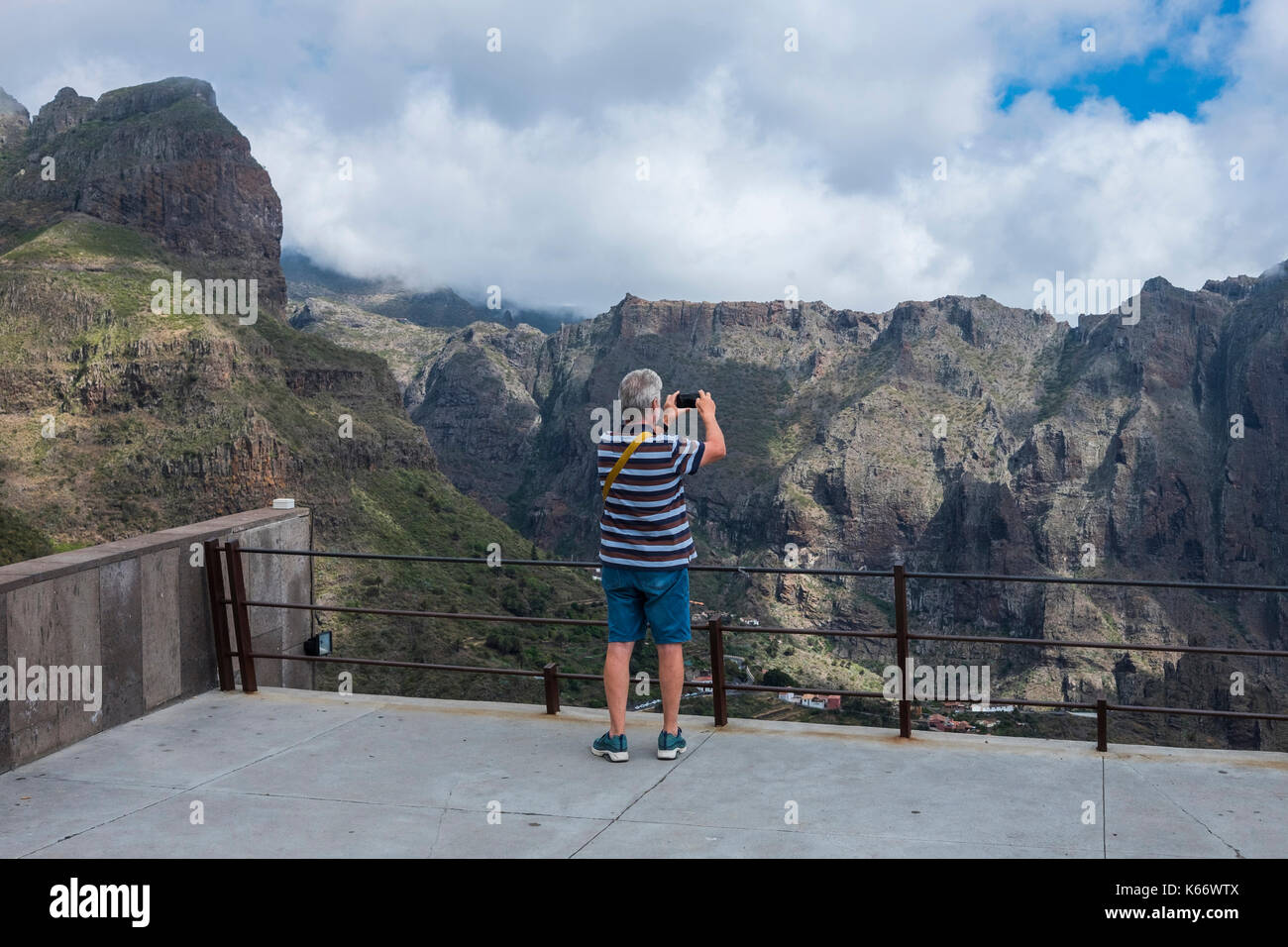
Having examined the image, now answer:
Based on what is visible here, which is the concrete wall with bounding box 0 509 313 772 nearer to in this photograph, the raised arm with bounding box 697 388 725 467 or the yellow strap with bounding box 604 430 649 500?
the yellow strap with bounding box 604 430 649 500

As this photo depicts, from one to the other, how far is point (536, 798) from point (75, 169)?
101103 mm

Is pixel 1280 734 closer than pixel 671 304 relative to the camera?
Yes

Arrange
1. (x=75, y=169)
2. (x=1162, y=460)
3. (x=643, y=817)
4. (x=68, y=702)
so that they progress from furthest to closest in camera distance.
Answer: (x=1162, y=460) → (x=75, y=169) → (x=68, y=702) → (x=643, y=817)

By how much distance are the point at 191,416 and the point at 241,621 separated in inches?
2528

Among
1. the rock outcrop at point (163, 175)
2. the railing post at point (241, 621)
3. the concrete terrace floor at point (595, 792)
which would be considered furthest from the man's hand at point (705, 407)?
the rock outcrop at point (163, 175)

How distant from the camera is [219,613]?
7648 millimetres

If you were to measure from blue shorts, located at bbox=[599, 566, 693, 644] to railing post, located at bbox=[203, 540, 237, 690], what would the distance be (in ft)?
10.3

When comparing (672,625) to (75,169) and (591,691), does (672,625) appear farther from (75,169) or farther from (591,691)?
(75,169)

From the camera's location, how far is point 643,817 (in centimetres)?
511

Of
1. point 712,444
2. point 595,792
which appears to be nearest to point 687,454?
point 712,444

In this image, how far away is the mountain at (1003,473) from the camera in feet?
347

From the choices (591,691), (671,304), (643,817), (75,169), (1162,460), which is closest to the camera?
(643,817)

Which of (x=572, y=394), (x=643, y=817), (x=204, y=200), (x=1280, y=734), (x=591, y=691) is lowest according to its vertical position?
(x=1280, y=734)

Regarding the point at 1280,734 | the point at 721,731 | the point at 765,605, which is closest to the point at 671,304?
the point at 765,605
